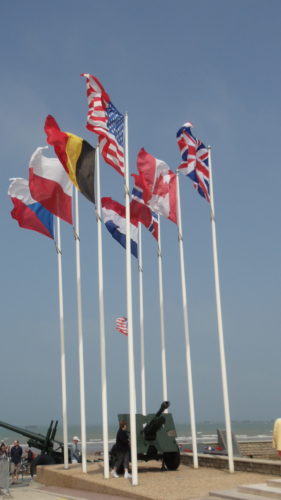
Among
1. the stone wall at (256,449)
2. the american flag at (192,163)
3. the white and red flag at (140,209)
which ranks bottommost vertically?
the stone wall at (256,449)

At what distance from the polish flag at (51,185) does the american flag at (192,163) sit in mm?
3671

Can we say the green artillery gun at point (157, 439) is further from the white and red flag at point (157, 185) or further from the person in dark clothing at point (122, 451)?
the white and red flag at point (157, 185)

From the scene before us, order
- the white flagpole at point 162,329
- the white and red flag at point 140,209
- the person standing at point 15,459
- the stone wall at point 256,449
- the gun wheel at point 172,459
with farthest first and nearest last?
the stone wall at point 256,449 < the person standing at point 15,459 < the white flagpole at point 162,329 < the white and red flag at point 140,209 < the gun wheel at point 172,459

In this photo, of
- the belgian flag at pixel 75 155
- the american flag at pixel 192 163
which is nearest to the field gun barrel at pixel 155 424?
the belgian flag at pixel 75 155

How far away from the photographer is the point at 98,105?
58.6ft

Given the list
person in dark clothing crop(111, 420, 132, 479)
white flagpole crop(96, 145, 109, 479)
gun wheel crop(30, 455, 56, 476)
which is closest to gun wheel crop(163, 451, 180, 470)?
person in dark clothing crop(111, 420, 132, 479)

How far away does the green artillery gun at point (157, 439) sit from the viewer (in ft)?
59.8

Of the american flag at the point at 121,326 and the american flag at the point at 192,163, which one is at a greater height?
the american flag at the point at 192,163

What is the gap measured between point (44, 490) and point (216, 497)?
543cm

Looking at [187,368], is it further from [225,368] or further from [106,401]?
→ [106,401]

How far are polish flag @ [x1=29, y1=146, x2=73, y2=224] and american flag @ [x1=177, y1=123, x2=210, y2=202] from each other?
3.67 m

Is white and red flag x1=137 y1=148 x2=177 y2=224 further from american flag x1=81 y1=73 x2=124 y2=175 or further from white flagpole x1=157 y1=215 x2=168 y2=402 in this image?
white flagpole x1=157 y1=215 x2=168 y2=402

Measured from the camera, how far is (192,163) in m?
20.1

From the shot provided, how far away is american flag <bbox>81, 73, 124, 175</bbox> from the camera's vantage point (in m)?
17.7
